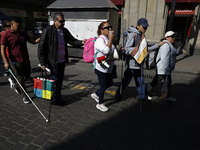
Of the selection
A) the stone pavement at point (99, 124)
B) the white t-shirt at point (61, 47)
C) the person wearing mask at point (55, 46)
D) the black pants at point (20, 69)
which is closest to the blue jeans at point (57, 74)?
the person wearing mask at point (55, 46)

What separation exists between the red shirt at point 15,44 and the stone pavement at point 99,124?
1.14m

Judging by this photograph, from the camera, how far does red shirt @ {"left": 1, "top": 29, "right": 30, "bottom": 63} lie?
3.51 metres

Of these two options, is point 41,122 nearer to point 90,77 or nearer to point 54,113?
point 54,113

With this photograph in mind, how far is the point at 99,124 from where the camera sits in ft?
10.2

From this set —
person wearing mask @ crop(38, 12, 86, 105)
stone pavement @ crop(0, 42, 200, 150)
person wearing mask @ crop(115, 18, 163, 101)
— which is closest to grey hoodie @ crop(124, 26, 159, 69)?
person wearing mask @ crop(115, 18, 163, 101)

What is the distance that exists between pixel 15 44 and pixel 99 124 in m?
2.64

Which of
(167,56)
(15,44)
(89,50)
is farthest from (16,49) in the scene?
(167,56)

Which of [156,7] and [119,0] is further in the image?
[119,0]

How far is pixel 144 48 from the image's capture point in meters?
3.27

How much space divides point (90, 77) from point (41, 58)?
3059 mm

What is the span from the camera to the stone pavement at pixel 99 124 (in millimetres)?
2580

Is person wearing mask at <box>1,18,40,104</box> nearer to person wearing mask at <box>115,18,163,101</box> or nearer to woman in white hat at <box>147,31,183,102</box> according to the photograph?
person wearing mask at <box>115,18,163,101</box>

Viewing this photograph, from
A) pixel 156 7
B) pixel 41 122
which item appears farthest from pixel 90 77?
pixel 156 7

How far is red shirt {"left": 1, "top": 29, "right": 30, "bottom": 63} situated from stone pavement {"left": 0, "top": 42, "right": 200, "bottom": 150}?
114 cm
